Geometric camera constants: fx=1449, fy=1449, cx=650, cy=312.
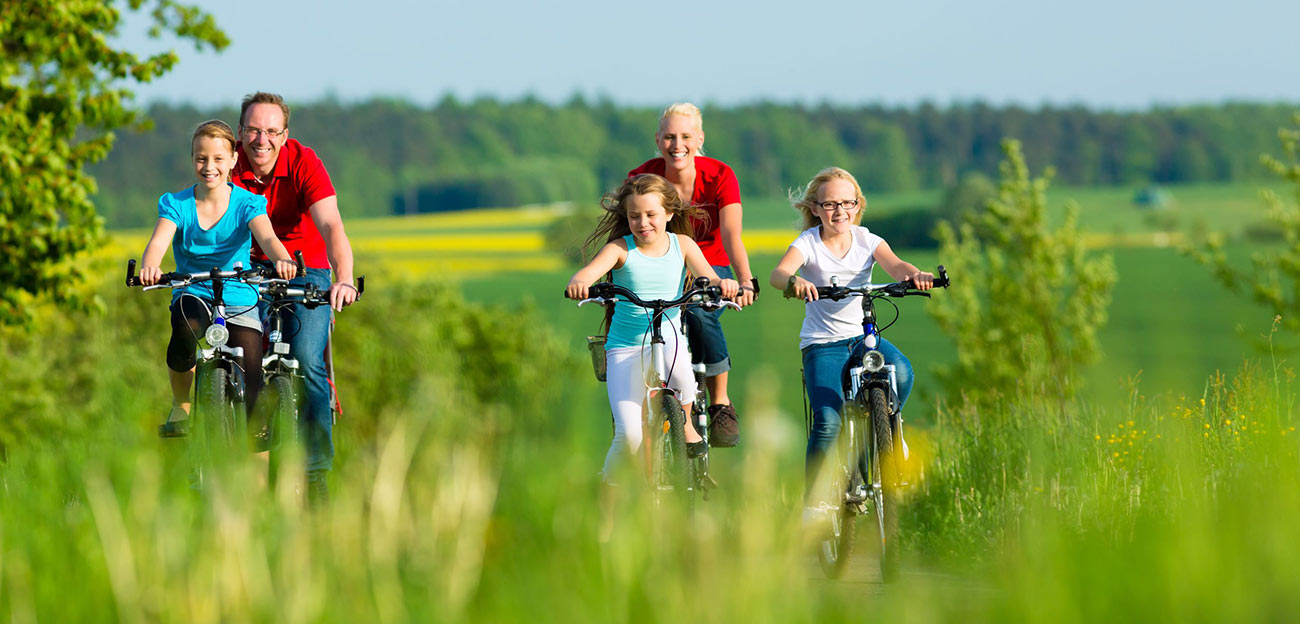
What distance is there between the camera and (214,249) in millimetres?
6855

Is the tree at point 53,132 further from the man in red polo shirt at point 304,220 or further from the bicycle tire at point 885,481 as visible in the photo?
the bicycle tire at point 885,481

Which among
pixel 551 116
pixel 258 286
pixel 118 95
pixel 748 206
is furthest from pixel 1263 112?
pixel 258 286

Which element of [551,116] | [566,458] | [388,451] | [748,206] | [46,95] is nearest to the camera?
[388,451]

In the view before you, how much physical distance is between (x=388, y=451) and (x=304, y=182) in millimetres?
3652

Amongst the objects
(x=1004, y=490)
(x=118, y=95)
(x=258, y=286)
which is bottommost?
(x=1004, y=490)

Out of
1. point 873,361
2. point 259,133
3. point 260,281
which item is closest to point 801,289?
point 873,361

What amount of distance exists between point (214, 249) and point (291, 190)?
0.48m

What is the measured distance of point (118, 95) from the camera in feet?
58.6

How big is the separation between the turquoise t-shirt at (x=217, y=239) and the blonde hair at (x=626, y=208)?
159 cm

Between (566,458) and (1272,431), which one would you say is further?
(1272,431)

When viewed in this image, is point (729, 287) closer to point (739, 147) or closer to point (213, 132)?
point (213, 132)

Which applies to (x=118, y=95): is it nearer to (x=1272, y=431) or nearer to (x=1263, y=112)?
(x=1272, y=431)

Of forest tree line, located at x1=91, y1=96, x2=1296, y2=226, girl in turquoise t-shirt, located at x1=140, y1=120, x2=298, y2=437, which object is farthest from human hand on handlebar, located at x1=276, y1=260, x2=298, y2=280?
forest tree line, located at x1=91, y1=96, x2=1296, y2=226

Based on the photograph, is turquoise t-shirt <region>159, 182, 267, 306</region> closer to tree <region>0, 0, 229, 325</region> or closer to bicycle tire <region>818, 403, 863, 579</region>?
bicycle tire <region>818, 403, 863, 579</region>
